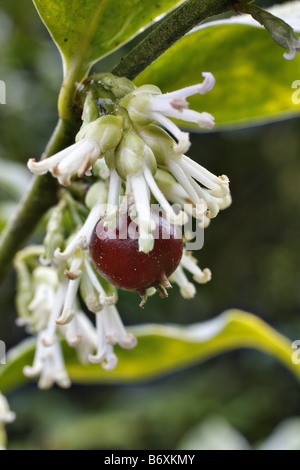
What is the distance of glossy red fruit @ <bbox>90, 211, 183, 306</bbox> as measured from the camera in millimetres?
701

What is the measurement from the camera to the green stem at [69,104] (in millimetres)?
762

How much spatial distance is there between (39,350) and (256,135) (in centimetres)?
416

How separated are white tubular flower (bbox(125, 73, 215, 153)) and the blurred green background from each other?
2764mm

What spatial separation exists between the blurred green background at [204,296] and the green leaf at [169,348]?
1720 mm

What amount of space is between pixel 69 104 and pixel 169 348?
35.7 inches

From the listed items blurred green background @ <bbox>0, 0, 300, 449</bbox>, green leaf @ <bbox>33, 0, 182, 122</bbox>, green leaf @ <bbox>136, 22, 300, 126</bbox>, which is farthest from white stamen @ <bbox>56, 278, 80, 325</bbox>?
blurred green background @ <bbox>0, 0, 300, 449</bbox>

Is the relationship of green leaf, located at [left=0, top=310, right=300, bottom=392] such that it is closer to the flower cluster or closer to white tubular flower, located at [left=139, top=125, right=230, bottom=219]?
the flower cluster

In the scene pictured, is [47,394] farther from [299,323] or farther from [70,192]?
[70,192]

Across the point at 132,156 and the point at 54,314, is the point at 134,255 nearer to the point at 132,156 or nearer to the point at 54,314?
the point at 132,156

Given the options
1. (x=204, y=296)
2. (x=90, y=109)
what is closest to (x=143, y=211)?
(x=90, y=109)

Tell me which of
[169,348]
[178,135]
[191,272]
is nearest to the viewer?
[178,135]

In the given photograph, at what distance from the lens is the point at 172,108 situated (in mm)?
675

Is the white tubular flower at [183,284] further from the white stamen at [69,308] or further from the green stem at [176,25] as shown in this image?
the green stem at [176,25]

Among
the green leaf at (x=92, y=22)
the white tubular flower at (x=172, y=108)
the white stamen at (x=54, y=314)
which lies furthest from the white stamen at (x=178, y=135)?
the white stamen at (x=54, y=314)
